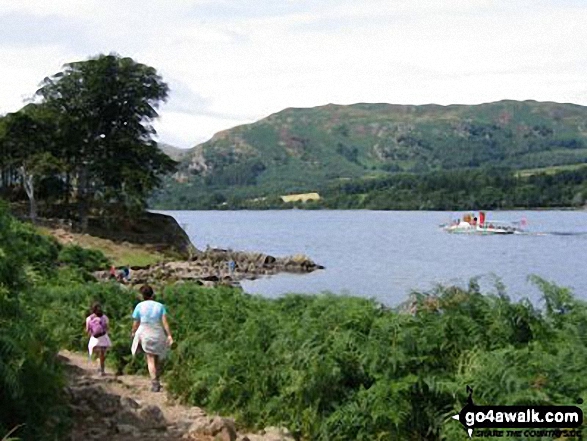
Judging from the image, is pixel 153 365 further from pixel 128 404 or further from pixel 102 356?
pixel 128 404

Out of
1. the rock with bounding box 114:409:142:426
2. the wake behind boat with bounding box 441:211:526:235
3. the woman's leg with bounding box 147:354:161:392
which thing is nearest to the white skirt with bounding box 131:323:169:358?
the woman's leg with bounding box 147:354:161:392

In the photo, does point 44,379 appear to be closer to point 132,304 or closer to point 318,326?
point 318,326

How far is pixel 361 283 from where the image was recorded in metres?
57.3

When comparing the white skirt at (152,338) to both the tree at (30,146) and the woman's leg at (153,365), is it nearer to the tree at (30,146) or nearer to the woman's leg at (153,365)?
the woman's leg at (153,365)

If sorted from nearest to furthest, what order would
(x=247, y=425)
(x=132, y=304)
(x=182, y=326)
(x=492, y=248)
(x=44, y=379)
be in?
(x=44, y=379), (x=247, y=425), (x=182, y=326), (x=132, y=304), (x=492, y=248)

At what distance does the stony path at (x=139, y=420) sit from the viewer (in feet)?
32.3

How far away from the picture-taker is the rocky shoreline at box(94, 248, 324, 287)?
49.8m

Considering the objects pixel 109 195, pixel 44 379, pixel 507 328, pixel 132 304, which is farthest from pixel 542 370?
pixel 109 195

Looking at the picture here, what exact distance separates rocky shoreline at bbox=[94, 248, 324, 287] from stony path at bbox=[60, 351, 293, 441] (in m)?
32.5

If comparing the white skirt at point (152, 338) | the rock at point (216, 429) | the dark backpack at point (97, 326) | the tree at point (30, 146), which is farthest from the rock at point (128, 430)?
the tree at point (30, 146)

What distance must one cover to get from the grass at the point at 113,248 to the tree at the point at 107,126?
495 centimetres

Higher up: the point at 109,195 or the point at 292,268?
the point at 109,195

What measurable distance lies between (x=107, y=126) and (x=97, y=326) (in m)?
54.1

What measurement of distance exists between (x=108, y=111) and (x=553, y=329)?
59696 mm
